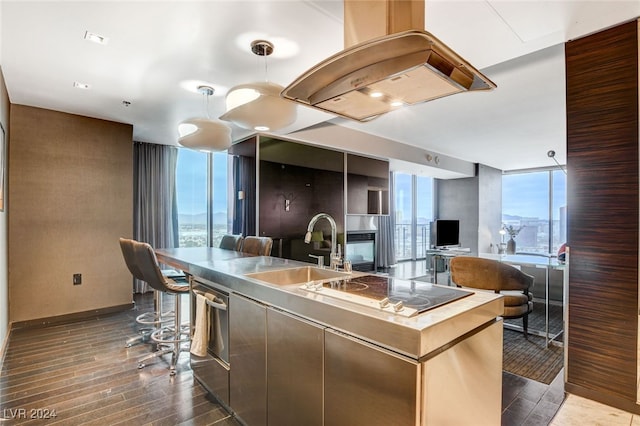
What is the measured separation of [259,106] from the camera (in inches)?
73.0

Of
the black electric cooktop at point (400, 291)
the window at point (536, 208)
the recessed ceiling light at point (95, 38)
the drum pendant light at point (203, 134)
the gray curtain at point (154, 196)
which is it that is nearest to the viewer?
the black electric cooktop at point (400, 291)

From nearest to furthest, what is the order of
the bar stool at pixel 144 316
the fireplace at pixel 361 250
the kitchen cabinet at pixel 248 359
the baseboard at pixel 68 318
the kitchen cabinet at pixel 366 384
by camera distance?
1. the kitchen cabinet at pixel 366 384
2. the kitchen cabinet at pixel 248 359
3. the bar stool at pixel 144 316
4. the baseboard at pixel 68 318
5. the fireplace at pixel 361 250

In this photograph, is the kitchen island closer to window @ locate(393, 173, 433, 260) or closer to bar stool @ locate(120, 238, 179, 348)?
bar stool @ locate(120, 238, 179, 348)

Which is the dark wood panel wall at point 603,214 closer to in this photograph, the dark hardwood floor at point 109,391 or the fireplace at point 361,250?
the dark hardwood floor at point 109,391

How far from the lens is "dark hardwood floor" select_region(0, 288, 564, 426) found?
196 cm

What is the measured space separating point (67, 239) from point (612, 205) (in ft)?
17.0

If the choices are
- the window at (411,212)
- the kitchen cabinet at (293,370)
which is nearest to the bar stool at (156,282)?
the kitchen cabinet at (293,370)

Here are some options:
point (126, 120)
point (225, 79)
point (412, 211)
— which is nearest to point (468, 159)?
point (412, 211)

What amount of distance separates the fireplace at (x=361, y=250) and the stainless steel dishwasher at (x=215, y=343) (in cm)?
324

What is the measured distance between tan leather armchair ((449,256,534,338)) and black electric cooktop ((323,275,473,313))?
1.71 metres

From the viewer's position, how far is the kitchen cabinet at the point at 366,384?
38.1 inches

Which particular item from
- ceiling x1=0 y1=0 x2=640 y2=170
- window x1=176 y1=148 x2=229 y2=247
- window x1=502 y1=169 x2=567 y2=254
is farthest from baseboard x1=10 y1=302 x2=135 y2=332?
window x1=502 y1=169 x2=567 y2=254

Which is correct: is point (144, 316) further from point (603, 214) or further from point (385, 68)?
point (603, 214)

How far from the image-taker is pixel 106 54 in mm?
2359
